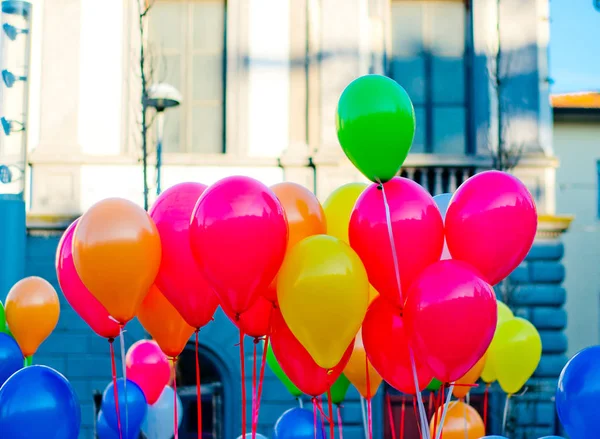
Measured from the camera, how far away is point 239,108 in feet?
27.9

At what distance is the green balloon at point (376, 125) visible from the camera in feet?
11.2

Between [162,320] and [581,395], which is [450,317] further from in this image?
[162,320]

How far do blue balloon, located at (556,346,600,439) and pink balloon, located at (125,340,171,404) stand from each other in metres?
2.86

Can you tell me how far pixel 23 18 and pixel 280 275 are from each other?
17.4ft

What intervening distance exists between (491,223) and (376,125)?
70 centimetres

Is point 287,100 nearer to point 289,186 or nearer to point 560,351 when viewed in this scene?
point 560,351

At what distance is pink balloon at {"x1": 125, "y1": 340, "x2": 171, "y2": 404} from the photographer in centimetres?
523

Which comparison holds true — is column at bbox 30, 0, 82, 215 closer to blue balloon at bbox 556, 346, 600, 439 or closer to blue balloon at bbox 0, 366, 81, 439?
blue balloon at bbox 0, 366, 81, 439

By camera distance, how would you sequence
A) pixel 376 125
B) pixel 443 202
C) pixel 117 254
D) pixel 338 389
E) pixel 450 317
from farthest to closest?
1. pixel 338 389
2. pixel 443 202
3. pixel 117 254
4. pixel 376 125
5. pixel 450 317

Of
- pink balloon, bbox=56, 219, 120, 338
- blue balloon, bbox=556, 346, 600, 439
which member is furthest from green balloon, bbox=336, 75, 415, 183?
pink balloon, bbox=56, 219, 120, 338

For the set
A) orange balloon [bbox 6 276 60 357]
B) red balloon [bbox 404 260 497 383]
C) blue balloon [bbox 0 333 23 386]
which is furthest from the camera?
orange balloon [bbox 6 276 60 357]

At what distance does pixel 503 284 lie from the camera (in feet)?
26.8

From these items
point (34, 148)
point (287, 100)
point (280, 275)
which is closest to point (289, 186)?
point (280, 275)

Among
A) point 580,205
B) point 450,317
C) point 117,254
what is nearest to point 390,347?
point 450,317
